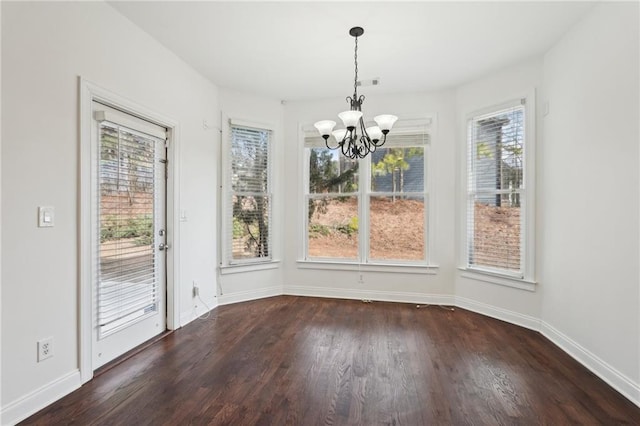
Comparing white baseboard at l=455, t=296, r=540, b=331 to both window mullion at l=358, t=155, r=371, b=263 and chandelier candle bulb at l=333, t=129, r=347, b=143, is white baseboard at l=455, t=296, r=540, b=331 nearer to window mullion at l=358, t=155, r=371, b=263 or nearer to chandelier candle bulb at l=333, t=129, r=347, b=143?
window mullion at l=358, t=155, r=371, b=263

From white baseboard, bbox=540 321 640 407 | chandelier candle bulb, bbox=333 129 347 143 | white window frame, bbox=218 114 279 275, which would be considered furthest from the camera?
white window frame, bbox=218 114 279 275

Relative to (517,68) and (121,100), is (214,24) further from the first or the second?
(517,68)

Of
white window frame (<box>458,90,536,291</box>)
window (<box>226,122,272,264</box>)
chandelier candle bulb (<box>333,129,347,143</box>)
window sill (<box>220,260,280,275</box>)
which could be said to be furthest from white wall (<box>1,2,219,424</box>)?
white window frame (<box>458,90,536,291</box>)

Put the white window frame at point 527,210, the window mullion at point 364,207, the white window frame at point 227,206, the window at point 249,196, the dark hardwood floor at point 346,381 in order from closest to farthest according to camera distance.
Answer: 1. the dark hardwood floor at point 346,381
2. the white window frame at point 527,210
3. the white window frame at point 227,206
4. the window at point 249,196
5. the window mullion at point 364,207

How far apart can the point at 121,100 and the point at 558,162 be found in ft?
12.6

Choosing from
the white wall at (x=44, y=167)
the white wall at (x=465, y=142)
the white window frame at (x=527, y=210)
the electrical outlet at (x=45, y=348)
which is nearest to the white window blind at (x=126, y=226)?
the white wall at (x=44, y=167)

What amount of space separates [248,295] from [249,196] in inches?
52.0

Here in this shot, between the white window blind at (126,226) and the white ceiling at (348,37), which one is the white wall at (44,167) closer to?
the white window blind at (126,226)

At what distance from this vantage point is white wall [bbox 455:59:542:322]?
3.28 meters

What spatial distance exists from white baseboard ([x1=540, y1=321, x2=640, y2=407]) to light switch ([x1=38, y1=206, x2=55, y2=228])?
388 centimetres

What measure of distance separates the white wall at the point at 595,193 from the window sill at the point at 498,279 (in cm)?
16

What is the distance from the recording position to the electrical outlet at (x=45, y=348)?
1.94 meters

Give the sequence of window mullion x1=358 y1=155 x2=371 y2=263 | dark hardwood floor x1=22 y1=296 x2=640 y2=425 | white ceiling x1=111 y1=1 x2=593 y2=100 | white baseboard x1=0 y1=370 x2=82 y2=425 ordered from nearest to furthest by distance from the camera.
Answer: white baseboard x1=0 y1=370 x2=82 y2=425
dark hardwood floor x1=22 y1=296 x2=640 y2=425
white ceiling x1=111 y1=1 x2=593 y2=100
window mullion x1=358 y1=155 x2=371 y2=263

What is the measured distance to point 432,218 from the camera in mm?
4105
